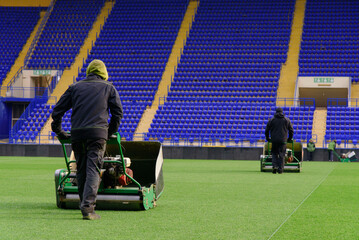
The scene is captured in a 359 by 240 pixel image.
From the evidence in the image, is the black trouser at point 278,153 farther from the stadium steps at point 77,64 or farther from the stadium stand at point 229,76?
the stadium steps at point 77,64

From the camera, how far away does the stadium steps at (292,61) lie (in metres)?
39.2

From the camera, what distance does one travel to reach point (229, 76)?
41.1m

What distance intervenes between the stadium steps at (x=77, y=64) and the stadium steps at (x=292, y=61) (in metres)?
14.5

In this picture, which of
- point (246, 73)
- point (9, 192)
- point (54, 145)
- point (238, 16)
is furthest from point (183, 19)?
point (9, 192)

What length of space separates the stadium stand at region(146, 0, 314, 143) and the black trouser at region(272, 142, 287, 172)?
1662 centimetres

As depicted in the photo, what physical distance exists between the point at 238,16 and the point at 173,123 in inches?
527

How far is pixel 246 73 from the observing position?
41125mm

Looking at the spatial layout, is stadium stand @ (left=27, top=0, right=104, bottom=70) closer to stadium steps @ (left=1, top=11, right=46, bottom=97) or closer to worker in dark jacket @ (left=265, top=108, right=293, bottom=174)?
stadium steps @ (left=1, top=11, right=46, bottom=97)

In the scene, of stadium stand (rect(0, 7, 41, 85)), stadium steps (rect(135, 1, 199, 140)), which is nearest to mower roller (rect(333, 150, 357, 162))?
stadium steps (rect(135, 1, 199, 140))

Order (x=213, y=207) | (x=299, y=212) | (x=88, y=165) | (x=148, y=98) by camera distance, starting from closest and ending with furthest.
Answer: (x=88, y=165)
(x=299, y=212)
(x=213, y=207)
(x=148, y=98)

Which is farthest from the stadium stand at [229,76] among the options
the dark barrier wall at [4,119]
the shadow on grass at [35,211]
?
the shadow on grass at [35,211]

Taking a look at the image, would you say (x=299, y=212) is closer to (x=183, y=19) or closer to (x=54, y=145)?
(x=54, y=145)

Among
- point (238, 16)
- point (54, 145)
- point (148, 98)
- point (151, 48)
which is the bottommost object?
point (54, 145)

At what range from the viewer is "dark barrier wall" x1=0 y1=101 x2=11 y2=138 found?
4112 cm
